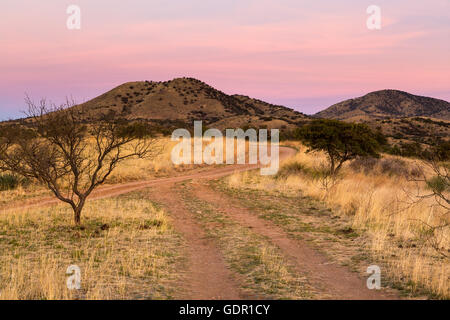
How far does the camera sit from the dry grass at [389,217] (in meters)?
7.37

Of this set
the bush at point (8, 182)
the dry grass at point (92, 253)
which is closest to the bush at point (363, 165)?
the dry grass at point (92, 253)

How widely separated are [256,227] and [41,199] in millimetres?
10666

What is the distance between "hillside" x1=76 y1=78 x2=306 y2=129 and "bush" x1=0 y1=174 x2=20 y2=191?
75.5 meters

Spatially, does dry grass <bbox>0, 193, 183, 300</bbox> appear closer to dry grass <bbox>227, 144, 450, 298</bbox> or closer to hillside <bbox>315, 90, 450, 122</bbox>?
dry grass <bbox>227, 144, 450, 298</bbox>

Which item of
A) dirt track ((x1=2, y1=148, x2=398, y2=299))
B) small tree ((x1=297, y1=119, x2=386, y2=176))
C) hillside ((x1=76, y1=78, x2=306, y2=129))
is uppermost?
hillside ((x1=76, y1=78, x2=306, y2=129))

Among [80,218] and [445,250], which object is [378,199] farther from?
[80,218]

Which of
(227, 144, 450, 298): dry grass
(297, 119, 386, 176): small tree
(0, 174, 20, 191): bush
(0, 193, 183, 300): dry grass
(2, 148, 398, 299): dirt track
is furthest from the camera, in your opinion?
(297, 119, 386, 176): small tree

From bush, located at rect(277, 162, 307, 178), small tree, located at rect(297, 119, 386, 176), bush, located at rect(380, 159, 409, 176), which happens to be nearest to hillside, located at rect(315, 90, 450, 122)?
bush, located at rect(380, 159, 409, 176)

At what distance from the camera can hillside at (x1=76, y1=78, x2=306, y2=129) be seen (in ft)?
329

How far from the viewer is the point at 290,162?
26.1 m

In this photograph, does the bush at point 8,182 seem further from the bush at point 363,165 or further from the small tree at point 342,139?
the bush at point 363,165

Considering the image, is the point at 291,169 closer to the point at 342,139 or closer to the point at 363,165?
the point at 363,165

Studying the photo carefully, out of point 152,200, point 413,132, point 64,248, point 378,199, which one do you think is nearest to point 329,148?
point 378,199

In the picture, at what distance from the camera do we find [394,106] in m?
174
